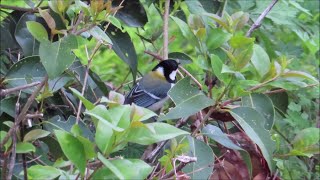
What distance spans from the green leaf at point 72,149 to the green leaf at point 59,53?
0.31 m

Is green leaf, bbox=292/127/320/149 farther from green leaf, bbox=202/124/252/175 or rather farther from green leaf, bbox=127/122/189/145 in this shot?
green leaf, bbox=127/122/189/145

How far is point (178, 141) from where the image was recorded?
5.22ft

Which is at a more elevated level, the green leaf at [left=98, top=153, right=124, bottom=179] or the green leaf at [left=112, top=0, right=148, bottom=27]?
the green leaf at [left=98, top=153, right=124, bottom=179]

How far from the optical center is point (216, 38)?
178cm

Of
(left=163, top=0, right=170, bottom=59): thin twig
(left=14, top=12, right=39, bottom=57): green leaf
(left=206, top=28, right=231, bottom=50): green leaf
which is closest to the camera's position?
(left=206, top=28, right=231, bottom=50): green leaf

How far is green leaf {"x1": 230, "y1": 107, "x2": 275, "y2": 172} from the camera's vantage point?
63.2 inches

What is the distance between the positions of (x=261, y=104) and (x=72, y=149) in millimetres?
718

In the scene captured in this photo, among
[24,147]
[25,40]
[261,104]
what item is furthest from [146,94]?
[24,147]

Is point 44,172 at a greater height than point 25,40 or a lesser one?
greater

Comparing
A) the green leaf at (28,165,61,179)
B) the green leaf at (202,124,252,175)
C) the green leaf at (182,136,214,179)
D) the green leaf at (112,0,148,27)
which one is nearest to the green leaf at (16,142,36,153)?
the green leaf at (28,165,61,179)

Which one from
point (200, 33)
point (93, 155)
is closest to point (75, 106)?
point (200, 33)

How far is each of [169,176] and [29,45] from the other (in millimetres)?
714

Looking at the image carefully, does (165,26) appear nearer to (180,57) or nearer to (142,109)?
(180,57)

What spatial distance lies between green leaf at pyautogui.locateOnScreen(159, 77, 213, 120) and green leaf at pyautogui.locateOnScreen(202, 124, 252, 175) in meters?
0.10
